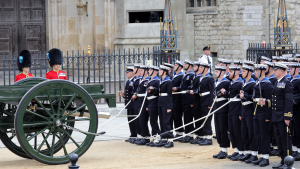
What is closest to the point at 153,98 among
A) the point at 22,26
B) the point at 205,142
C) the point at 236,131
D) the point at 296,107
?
the point at 205,142

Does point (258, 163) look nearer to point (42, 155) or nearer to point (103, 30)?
point (42, 155)

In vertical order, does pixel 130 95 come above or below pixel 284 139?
above

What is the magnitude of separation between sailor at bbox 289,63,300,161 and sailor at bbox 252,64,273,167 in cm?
59

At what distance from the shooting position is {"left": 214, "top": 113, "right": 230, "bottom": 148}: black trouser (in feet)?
29.2

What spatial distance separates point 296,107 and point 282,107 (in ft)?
3.10

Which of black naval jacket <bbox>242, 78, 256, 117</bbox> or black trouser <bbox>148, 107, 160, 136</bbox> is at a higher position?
black naval jacket <bbox>242, 78, 256, 117</bbox>

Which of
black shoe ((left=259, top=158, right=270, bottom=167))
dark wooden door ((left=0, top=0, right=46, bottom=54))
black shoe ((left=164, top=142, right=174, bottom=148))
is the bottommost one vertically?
black shoe ((left=164, top=142, right=174, bottom=148))

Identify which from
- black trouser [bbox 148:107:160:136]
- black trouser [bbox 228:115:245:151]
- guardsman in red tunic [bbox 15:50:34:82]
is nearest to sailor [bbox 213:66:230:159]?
black trouser [bbox 228:115:245:151]

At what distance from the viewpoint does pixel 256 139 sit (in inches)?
329

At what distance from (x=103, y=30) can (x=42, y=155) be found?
525 inches

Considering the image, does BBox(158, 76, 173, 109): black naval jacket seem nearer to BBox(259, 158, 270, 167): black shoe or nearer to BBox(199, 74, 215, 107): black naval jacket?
BBox(199, 74, 215, 107): black naval jacket

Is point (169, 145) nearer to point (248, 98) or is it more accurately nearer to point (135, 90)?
point (135, 90)

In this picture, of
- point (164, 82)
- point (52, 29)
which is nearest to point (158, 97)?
point (164, 82)

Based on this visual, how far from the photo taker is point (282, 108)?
7.89 m
